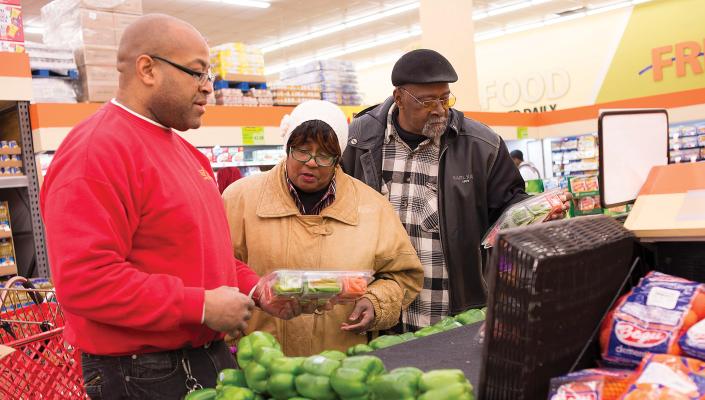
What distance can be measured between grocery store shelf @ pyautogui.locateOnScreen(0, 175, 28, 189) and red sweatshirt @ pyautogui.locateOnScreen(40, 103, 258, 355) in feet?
9.59

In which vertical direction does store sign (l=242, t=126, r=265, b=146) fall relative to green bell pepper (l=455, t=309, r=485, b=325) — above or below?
above

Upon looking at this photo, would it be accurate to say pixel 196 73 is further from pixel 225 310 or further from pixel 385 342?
pixel 385 342

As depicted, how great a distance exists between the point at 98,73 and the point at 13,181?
1.55 m

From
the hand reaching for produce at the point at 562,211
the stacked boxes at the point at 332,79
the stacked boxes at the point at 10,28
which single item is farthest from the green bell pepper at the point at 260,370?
the stacked boxes at the point at 332,79

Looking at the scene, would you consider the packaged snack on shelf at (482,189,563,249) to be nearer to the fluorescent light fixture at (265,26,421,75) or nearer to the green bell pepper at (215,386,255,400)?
the green bell pepper at (215,386,255,400)

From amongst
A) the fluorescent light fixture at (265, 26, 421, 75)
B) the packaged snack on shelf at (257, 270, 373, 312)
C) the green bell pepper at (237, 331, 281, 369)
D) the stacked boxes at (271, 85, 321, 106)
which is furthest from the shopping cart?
the fluorescent light fixture at (265, 26, 421, 75)

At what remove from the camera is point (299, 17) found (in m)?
14.2

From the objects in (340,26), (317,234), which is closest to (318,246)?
(317,234)

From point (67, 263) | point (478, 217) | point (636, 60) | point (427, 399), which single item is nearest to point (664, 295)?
point (427, 399)

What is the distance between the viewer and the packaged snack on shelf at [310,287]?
1.99 meters

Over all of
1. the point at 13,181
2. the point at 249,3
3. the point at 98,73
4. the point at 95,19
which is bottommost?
the point at 13,181

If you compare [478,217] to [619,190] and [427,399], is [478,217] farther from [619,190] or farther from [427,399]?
[427,399]

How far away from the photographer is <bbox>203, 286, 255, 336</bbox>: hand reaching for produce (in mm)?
1673

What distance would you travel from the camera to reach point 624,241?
58.2 inches
